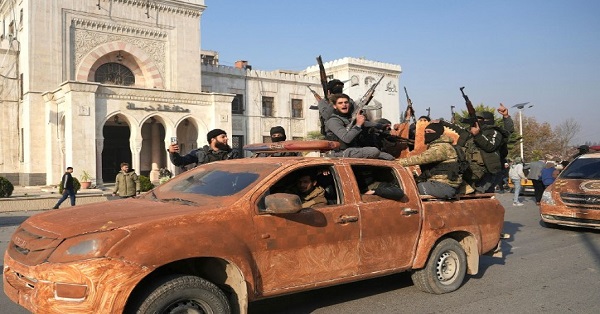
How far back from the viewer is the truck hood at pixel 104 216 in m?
3.51

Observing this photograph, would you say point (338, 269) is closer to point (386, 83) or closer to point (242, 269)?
point (242, 269)

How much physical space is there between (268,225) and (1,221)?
1248 centimetres

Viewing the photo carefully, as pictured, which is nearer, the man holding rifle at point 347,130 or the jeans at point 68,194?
the man holding rifle at point 347,130

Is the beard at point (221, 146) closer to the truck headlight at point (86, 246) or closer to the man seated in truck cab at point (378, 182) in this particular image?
the man seated in truck cab at point (378, 182)

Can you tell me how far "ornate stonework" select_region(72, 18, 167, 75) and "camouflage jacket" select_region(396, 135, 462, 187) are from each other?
80.0 ft

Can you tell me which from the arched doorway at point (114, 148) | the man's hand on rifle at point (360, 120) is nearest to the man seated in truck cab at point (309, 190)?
the man's hand on rifle at point (360, 120)

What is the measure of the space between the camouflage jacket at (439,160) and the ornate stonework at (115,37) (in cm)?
2439

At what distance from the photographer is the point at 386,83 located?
4353 cm

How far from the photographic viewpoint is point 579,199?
9891 millimetres

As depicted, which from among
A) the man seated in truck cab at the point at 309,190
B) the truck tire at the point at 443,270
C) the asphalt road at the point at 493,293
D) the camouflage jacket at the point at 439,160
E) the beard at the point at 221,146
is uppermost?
the beard at the point at 221,146

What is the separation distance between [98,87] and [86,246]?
22.5 meters

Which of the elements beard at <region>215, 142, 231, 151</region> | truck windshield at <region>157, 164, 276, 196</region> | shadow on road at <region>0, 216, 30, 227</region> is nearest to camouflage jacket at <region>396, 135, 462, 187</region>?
truck windshield at <region>157, 164, 276, 196</region>

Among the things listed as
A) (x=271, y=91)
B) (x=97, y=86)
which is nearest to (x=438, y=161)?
(x=97, y=86)

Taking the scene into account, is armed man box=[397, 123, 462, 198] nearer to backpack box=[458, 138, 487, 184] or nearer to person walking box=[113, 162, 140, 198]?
backpack box=[458, 138, 487, 184]
